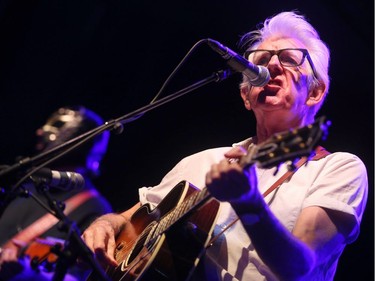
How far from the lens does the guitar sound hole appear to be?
7.17ft

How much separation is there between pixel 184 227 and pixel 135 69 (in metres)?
3.73

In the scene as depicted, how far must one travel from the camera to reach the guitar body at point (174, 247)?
203 cm

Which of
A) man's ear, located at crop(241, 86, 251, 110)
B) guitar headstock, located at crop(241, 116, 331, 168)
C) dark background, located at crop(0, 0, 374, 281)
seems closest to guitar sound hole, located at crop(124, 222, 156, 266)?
guitar headstock, located at crop(241, 116, 331, 168)

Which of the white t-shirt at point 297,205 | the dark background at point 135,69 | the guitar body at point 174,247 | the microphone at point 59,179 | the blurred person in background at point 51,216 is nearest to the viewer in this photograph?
the microphone at point 59,179

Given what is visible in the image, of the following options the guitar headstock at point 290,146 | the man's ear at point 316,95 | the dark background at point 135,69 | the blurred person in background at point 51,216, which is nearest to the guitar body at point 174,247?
the guitar headstock at point 290,146

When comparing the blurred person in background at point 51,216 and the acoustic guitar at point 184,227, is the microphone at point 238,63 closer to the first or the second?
the acoustic guitar at point 184,227

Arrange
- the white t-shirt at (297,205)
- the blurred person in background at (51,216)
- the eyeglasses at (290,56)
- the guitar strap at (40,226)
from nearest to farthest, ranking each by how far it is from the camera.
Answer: the white t-shirt at (297,205) < the eyeglasses at (290,56) < the blurred person in background at (51,216) < the guitar strap at (40,226)

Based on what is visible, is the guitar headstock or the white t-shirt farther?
the white t-shirt

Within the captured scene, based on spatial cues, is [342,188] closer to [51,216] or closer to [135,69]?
[51,216]

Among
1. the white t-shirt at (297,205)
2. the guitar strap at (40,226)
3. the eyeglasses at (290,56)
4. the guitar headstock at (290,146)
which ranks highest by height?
the guitar headstock at (290,146)

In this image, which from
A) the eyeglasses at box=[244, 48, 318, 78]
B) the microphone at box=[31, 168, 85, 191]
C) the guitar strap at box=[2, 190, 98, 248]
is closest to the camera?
the microphone at box=[31, 168, 85, 191]

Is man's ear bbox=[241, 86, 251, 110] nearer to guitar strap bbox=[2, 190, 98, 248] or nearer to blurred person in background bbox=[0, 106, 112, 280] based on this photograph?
blurred person in background bbox=[0, 106, 112, 280]

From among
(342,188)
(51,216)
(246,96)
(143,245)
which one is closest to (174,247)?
(143,245)

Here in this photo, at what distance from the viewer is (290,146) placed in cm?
164
